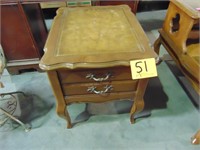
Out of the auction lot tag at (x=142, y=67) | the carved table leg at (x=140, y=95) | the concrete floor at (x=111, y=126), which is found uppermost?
the auction lot tag at (x=142, y=67)

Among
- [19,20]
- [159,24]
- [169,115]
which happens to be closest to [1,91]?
[19,20]

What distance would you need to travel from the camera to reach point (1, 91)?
141 cm

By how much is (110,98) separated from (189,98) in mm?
686

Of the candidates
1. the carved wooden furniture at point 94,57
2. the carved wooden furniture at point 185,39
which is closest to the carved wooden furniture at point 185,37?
the carved wooden furniture at point 185,39

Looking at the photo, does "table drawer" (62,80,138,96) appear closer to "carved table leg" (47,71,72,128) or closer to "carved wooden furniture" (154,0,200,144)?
"carved table leg" (47,71,72,128)

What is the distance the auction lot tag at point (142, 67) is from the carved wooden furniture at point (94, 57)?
0.02m

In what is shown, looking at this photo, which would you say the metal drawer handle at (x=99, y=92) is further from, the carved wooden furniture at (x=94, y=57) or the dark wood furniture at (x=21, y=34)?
the dark wood furniture at (x=21, y=34)

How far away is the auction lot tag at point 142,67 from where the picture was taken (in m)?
0.77

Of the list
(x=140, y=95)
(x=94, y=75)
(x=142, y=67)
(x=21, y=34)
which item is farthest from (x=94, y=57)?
(x=21, y=34)

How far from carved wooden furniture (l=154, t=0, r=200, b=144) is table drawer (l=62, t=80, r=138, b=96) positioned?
35 cm

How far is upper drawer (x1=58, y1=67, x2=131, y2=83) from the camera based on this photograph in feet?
2.67

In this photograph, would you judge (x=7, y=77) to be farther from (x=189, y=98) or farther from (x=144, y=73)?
(x=189, y=98)

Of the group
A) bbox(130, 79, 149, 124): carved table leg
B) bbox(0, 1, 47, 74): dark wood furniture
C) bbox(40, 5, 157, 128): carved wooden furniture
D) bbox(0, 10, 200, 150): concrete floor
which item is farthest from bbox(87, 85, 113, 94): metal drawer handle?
bbox(0, 1, 47, 74): dark wood furniture

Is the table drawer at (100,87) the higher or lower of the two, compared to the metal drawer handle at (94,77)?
lower
